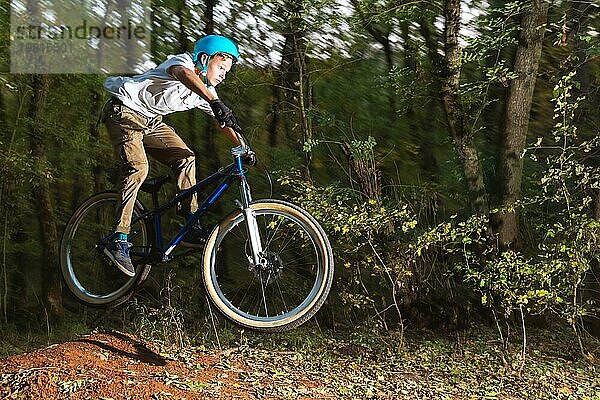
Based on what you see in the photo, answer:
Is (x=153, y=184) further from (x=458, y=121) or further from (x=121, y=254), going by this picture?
(x=458, y=121)

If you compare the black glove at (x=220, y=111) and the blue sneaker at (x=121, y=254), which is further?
the blue sneaker at (x=121, y=254)

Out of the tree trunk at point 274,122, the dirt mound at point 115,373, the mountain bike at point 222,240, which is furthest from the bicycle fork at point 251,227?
the tree trunk at point 274,122

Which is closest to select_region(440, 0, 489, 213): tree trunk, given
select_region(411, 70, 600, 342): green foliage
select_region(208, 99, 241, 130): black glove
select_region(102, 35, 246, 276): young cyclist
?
select_region(411, 70, 600, 342): green foliage

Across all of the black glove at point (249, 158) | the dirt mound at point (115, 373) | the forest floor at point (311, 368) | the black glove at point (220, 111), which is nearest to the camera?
the black glove at point (220, 111)

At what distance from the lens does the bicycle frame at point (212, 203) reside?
3324 mm

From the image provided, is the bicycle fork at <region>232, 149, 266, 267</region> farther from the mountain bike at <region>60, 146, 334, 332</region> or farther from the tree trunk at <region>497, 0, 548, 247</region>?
the tree trunk at <region>497, 0, 548, 247</region>

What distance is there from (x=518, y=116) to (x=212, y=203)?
4178 mm

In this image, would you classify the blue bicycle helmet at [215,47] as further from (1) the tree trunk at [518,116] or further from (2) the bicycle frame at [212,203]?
(1) the tree trunk at [518,116]

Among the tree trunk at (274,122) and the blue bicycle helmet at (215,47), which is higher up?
the tree trunk at (274,122)

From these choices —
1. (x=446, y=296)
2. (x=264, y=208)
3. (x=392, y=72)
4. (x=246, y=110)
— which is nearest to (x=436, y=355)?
(x=446, y=296)

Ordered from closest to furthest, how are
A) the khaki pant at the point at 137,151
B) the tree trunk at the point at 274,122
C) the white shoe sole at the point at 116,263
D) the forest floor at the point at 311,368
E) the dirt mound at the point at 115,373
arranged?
the khaki pant at the point at 137,151
the white shoe sole at the point at 116,263
the dirt mound at the point at 115,373
the forest floor at the point at 311,368
the tree trunk at the point at 274,122

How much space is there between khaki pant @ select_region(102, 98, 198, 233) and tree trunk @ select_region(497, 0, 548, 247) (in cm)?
366

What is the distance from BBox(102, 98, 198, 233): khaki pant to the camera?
360 cm

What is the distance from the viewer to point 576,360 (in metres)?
6.48
